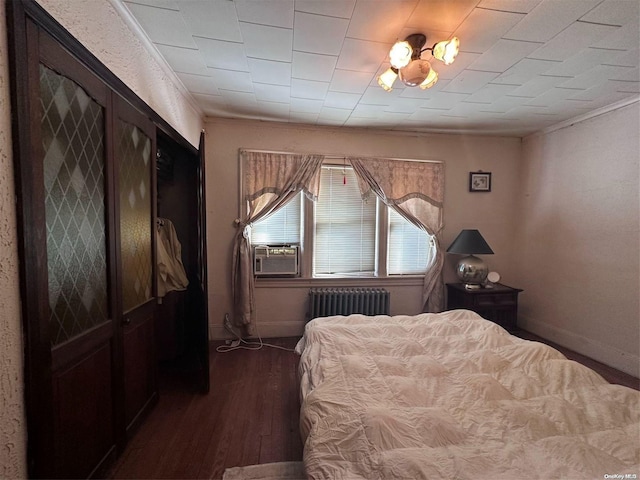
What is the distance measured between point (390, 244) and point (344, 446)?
272cm

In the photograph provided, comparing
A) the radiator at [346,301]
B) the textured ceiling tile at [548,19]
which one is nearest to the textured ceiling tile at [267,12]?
the textured ceiling tile at [548,19]

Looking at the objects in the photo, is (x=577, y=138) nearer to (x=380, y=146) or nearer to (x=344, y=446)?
(x=380, y=146)

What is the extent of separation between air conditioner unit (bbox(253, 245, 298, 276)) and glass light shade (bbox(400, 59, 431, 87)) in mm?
2070

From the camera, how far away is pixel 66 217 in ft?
3.55

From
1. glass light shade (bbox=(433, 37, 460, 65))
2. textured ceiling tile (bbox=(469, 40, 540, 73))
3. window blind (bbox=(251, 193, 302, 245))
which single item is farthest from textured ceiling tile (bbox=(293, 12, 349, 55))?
window blind (bbox=(251, 193, 302, 245))

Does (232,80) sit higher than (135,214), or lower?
higher

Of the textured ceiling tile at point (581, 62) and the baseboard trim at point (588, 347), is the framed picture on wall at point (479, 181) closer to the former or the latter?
the textured ceiling tile at point (581, 62)

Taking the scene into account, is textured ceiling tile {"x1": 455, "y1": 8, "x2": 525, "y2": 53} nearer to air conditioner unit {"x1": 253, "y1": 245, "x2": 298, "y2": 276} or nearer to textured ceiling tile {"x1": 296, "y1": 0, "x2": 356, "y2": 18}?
textured ceiling tile {"x1": 296, "y1": 0, "x2": 356, "y2": 18}

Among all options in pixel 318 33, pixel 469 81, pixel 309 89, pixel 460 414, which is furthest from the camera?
pixel 309 89

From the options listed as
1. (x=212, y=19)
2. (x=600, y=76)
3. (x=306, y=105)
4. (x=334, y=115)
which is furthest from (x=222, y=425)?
(x=600, y=76)

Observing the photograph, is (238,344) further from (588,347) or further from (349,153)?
(588,347)

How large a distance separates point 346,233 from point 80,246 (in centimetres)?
261

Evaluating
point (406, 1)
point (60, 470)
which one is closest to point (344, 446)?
point (60, 470)

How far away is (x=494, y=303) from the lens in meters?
3.04
